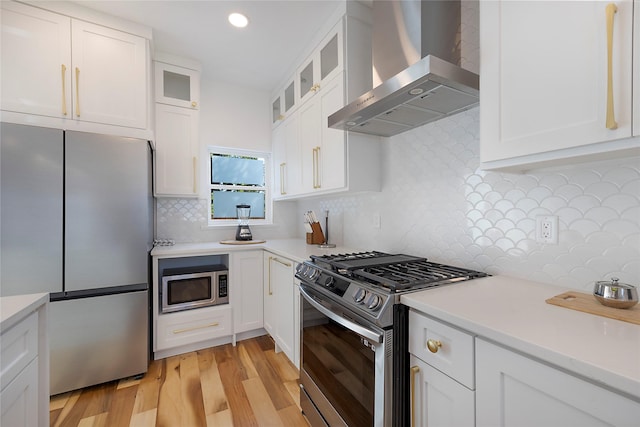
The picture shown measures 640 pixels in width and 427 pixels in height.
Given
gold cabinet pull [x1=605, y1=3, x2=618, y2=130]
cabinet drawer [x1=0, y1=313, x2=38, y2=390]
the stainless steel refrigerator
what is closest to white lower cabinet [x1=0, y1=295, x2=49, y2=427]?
cabinet drawer [x1=0, y1=313, x2=38, y2=390]

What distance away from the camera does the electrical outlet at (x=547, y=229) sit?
Result: 1.11 metres

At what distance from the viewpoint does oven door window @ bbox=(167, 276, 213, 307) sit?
2271mm

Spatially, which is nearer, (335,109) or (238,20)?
(335,109)

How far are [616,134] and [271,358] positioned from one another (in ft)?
8.03

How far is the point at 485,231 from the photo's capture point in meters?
1.36

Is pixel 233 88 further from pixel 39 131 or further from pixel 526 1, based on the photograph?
pixel 526 1

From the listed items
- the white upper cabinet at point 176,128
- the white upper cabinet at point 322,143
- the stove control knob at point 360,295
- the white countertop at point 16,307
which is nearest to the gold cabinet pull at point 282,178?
the white upper cabinet at point 322,143

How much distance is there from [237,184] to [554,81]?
2.95 metres

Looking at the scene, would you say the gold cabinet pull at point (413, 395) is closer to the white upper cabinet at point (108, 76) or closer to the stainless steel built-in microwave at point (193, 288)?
the stainless steel built-in microwave at point (193, 288)

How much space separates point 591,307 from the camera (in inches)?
33.1

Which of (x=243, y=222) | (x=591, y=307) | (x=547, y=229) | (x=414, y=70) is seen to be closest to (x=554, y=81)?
(x=414, y=70)

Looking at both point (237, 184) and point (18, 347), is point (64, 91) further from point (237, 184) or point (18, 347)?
point (18, 347)

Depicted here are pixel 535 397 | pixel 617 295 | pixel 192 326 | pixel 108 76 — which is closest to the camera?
pixel 535 397

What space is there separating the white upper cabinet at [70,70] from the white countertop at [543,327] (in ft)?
7.97
